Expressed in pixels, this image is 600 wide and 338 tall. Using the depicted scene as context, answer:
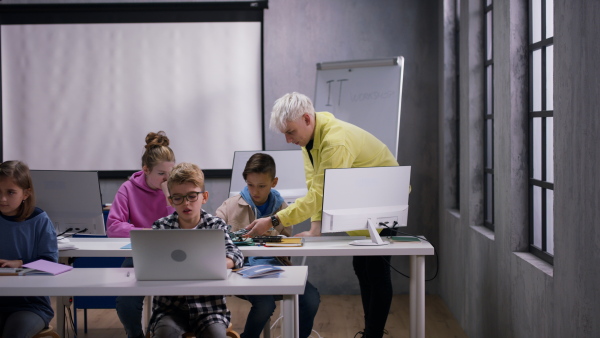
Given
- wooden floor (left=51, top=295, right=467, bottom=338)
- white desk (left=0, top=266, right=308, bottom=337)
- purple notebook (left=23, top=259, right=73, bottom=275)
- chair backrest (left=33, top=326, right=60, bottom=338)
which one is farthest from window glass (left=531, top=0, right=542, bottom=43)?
chair backrest (left=33, top=326, right=60, bottom=338)

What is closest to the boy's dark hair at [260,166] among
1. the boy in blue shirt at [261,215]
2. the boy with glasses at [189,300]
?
the boy in blue shirt at [261,215]

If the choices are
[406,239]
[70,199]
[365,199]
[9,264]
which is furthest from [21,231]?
[406,239]

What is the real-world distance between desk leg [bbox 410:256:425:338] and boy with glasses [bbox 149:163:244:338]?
3.04 ft

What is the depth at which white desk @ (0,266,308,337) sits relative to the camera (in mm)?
2547

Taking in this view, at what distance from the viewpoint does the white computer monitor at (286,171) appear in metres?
4.95

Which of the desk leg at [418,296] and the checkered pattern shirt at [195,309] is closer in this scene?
the checkered pattern shirt at [195,309]

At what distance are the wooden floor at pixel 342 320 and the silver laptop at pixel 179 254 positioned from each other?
6.22 ft

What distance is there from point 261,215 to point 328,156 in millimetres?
523

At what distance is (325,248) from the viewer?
3.34 meters

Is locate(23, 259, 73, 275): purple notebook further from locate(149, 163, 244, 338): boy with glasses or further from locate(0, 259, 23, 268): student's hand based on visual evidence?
locate(149, 163, 244, 338): boy with glasses

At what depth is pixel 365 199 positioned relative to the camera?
3424mm

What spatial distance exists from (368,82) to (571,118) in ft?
9.41

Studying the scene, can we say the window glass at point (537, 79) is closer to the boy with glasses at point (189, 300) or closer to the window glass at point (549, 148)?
the window glass at point (549, 148)

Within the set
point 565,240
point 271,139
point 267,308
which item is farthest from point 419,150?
point 565,240
